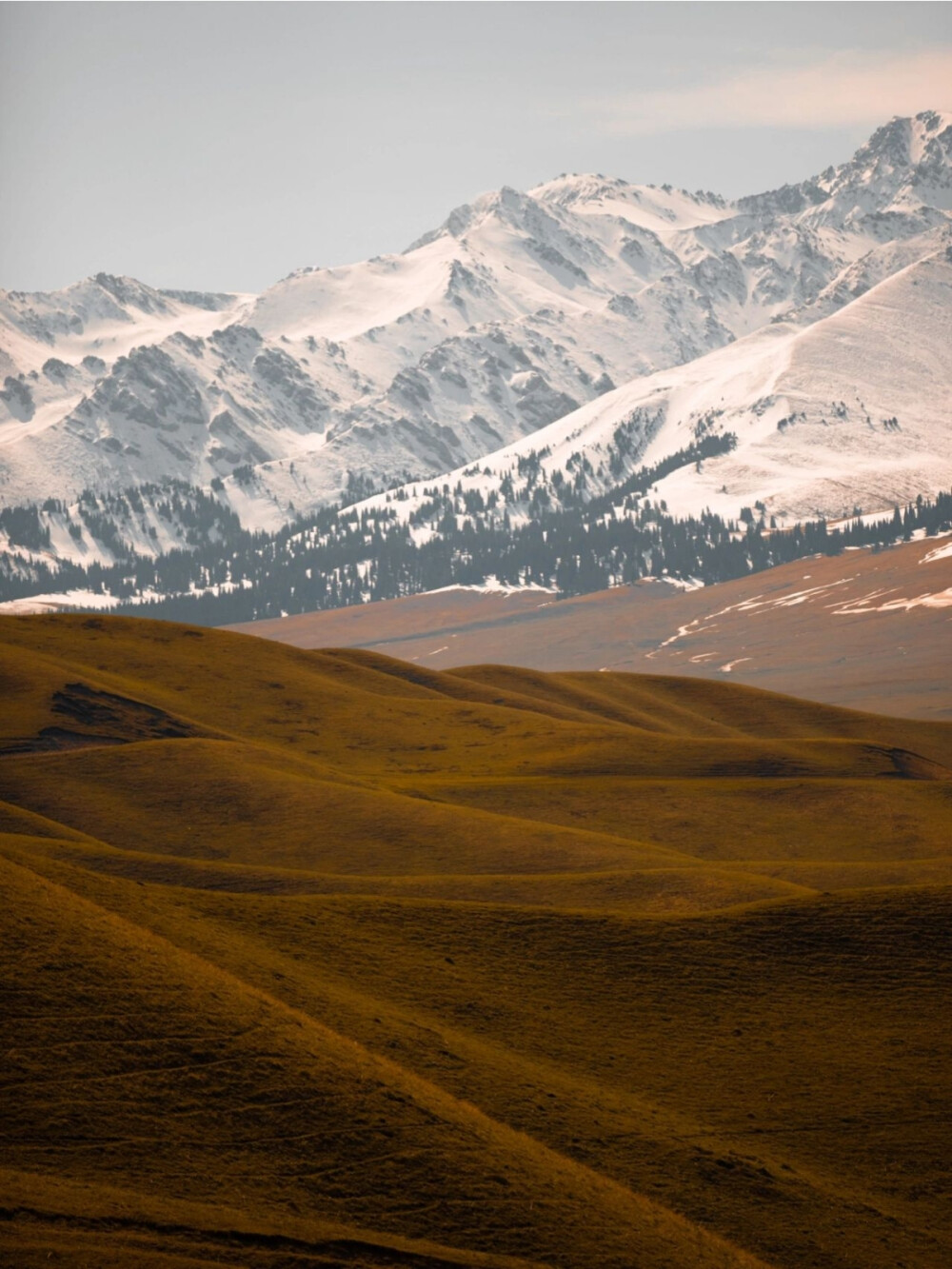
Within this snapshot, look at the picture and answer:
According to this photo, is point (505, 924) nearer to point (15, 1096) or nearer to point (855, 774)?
point (15, 1096)

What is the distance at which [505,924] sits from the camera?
3204 inches

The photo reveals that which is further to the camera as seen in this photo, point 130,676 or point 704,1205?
point 130,676

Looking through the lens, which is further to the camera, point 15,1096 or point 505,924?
point 505,924

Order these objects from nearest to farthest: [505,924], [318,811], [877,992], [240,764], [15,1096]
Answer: [15,1096], [877,992], [505,924], [318,811], [240,764]

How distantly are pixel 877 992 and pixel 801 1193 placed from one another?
1939 centimetres

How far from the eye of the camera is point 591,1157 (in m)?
56.2

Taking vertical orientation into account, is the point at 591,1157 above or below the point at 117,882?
below

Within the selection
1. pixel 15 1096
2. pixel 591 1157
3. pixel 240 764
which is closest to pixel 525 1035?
pixel 591 1157

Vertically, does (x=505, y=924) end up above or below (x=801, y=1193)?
above

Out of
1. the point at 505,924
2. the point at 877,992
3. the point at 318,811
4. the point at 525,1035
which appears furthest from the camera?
the point at 318,811

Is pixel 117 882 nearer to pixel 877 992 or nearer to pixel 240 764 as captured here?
pixel 877 992

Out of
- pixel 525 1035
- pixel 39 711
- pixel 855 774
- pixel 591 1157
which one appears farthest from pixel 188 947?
pixel 855 774

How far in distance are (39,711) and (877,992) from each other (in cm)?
10951

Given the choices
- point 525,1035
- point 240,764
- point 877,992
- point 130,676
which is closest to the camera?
point 525,1035
